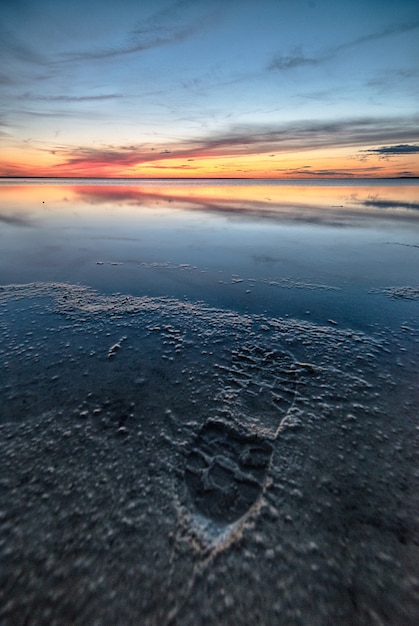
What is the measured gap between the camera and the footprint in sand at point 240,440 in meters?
2.34

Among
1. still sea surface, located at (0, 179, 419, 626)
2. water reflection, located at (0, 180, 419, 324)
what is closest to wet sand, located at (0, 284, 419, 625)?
still sea surface, located at (0, 179, 419, 626)

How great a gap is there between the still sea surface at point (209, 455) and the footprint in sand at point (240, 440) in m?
0.01

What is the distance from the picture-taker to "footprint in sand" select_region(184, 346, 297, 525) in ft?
7.69

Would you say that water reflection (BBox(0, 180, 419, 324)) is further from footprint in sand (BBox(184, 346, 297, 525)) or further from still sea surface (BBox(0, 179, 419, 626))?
footprint in sand (BBox(184, 346, 297, 525))

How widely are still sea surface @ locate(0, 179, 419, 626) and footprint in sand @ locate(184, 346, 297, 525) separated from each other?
1cm

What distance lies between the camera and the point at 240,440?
2809mm

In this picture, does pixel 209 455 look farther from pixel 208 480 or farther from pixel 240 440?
pixel 240 440

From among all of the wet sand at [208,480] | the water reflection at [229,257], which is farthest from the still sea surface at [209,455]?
the water reflection at [229,257]

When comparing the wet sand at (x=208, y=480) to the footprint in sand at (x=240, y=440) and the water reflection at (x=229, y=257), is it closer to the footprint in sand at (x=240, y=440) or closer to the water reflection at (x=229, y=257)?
the footprint in sand at (x=240, y=440)

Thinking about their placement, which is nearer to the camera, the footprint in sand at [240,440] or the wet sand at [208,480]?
the wet sand at [208,480]

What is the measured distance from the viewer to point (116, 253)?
8.85 m

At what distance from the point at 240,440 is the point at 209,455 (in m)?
0.35

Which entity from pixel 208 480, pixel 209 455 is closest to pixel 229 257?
pixel 209 455

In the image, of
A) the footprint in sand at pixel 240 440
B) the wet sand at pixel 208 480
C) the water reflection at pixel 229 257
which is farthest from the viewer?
the water reflection at pixel 229 257
